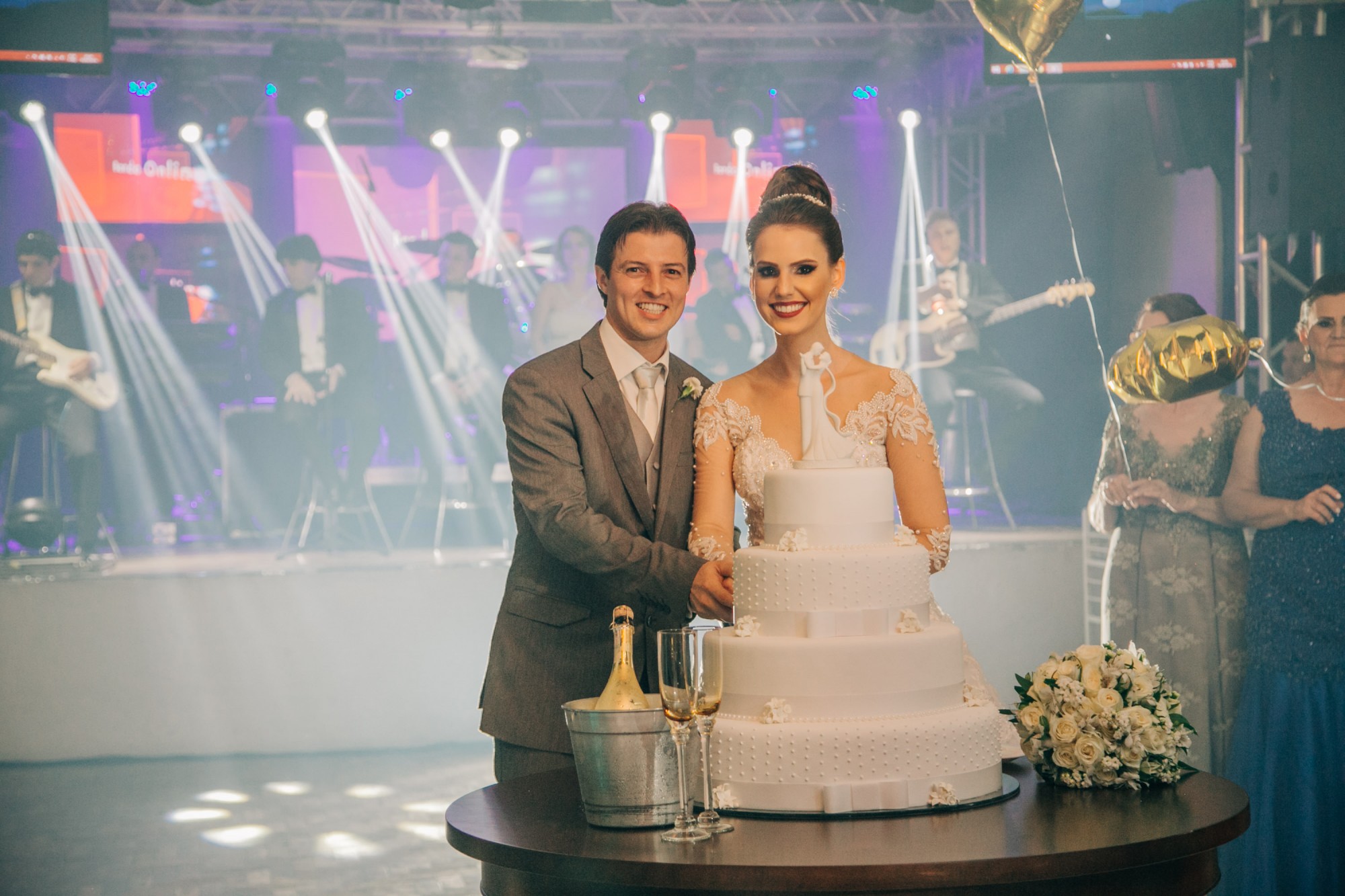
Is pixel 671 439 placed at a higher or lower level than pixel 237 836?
higher

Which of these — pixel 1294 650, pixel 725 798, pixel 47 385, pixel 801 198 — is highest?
pixel 801 198

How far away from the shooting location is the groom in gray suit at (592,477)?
271 cm

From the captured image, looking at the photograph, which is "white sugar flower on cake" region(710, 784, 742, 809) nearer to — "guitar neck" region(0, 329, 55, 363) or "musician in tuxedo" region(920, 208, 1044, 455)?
"musician in tuxedo" region(920, 208, 1044, 455)

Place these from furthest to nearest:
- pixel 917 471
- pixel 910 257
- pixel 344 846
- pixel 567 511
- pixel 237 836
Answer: pixel 910 257 → pixel 237 836 → pixel 344 846 → pixel 567 511 → pixel 917 471

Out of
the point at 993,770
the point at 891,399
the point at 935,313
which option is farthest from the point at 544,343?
the point at 993,770

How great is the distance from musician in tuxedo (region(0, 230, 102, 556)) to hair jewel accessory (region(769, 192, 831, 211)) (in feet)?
19.3

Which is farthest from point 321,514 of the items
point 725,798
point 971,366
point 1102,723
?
point 1102,723

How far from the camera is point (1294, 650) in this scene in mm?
4297

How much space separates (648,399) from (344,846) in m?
3.40

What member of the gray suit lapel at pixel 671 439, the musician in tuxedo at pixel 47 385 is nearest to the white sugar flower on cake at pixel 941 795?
the gray suit lapel at pixel 671 439

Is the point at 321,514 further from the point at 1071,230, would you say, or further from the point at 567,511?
the point at 567,511

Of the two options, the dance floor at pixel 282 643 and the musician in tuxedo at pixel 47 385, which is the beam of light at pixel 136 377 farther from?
the dance floor at pixel 282 643

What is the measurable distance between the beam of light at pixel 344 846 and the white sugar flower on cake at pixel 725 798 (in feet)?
12.3

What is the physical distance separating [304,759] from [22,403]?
2578mm
